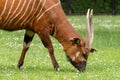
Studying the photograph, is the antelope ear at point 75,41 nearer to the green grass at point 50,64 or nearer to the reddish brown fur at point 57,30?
the reddish brown fur at point 57,30

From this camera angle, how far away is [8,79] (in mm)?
11312

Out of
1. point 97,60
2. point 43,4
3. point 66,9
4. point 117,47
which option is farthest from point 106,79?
point 66,9

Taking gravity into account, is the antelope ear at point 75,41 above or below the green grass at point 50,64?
above

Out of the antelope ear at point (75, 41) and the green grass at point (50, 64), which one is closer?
the green grass at point (50, 64)

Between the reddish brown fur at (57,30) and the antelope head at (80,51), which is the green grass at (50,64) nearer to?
the antelope head at (80,51)

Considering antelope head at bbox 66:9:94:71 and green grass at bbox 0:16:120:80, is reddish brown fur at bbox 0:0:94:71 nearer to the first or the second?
antelope head at bbox 66:9:94:71

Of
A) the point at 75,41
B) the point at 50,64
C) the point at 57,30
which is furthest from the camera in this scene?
the point at 50,64

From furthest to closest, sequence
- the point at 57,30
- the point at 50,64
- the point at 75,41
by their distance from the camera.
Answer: the point at 50,64 < the point at 57,30 < the point at 75,41

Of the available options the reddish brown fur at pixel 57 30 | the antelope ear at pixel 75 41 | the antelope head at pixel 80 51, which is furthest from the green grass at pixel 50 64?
the antelope ear at pixel 75 41

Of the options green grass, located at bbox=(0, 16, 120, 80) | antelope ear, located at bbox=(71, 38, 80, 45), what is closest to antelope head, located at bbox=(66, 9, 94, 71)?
antelope ear, located at bbox=(71, 38, 80, 45)

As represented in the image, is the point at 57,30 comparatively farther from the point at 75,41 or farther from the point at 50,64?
the point at 50,64

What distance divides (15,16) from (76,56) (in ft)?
5.81

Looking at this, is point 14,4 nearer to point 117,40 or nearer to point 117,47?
point 117,47

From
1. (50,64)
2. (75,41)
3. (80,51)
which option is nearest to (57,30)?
(75,41)
